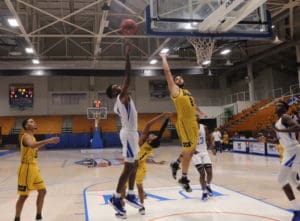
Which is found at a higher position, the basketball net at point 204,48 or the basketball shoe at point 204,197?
the basketball net at point 204,48

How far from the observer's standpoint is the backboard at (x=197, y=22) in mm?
9023

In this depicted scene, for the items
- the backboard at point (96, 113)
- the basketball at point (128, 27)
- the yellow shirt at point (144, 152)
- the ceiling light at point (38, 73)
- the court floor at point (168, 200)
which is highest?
the ceiling light at point (38, 73)

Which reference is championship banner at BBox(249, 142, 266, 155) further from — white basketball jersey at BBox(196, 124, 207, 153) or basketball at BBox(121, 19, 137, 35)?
basketball at BBox(121, 19, 137, 35)

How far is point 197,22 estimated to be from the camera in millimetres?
9109

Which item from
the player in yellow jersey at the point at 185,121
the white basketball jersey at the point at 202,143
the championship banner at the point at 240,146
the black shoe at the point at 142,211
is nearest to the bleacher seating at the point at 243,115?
the championship banner at the point at 240,146

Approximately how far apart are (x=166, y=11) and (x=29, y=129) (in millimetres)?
5608

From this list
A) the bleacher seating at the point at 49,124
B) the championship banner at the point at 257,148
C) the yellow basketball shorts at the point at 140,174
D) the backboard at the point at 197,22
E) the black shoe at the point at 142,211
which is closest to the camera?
the black shoe at the point at 142,211

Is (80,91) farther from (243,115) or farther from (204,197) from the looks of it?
(204,197)

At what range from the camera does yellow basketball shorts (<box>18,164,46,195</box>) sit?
16.7 feet

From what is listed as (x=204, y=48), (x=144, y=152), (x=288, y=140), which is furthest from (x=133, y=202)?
(x=204, y=48)

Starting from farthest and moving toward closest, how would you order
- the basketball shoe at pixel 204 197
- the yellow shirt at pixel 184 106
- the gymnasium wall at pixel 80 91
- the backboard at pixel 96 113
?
the gymnasium wall at pixel 80 91, the backboard at pixel 96 113, the basketball shoe at pixel 204 197, the yellow shirt at pixel 184 106

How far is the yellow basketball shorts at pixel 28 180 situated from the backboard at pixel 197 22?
209 inches

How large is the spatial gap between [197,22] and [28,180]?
6.23 metres

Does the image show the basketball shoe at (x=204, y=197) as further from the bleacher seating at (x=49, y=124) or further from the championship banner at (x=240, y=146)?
the bleacher seating at (x=49, y=124)
